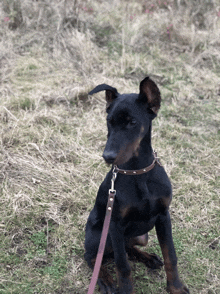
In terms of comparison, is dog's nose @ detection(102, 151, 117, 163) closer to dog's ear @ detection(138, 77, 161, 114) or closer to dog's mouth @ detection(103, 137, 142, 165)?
dog's mouth @ detection(103, 137, 142, 165)

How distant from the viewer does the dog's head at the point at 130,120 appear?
74.6 inches

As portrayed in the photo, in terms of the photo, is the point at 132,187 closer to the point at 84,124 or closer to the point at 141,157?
the point at 141,157

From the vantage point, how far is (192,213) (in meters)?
3.25

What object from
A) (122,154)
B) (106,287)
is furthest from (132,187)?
(106,287)

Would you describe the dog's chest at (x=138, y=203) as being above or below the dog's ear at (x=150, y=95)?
below

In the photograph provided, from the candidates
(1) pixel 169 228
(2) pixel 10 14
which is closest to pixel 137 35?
(2) pixel 10 14

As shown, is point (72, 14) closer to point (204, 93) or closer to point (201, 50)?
point (201, 50)

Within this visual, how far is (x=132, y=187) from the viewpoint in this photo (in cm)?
211

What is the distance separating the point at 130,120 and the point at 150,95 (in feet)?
0.74

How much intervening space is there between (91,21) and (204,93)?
3.06 m

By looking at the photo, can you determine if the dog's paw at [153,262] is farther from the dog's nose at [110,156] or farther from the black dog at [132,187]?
the dog's nose at [110,156]

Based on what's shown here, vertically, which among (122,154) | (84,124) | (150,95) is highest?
(150,95)

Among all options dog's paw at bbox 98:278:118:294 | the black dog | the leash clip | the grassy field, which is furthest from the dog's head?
the grassy field

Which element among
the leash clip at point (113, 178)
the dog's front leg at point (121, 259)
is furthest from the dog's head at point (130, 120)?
the dog's front leg at point (121, 259)
